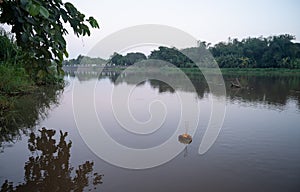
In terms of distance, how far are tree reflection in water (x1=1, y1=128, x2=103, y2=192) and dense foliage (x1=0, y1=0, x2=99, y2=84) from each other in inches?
90.4

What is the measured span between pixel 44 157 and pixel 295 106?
36.7 feet

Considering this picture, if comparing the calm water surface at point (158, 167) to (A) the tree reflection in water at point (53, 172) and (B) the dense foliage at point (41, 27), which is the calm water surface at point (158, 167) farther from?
(B) the dense foliage at point (41, 27)

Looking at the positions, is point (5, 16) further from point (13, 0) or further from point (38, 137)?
point (38, 137)

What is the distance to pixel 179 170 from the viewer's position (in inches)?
186

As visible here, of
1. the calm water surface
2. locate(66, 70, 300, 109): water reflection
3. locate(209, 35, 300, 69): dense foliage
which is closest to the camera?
the calm water surface

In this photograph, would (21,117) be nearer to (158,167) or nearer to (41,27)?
(158,167)

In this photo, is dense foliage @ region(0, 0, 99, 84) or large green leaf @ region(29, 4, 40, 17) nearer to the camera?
large green leaf @ region(29, 4, 40, 17)

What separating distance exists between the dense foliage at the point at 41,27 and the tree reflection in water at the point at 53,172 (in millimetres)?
2296

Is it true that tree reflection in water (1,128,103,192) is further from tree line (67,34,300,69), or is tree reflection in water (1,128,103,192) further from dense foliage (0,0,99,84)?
tree line (67,34,300,69)

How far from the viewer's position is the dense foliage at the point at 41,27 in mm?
1769

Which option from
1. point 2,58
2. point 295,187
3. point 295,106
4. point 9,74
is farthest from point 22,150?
point 295,106

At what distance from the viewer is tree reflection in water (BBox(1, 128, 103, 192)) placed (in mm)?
3922

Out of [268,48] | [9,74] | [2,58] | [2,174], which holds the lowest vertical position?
[2,174]

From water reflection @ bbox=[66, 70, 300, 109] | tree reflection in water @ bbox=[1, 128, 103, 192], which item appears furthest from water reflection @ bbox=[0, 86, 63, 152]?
water reflection @ bbox=[66, 70, 300, 109]
